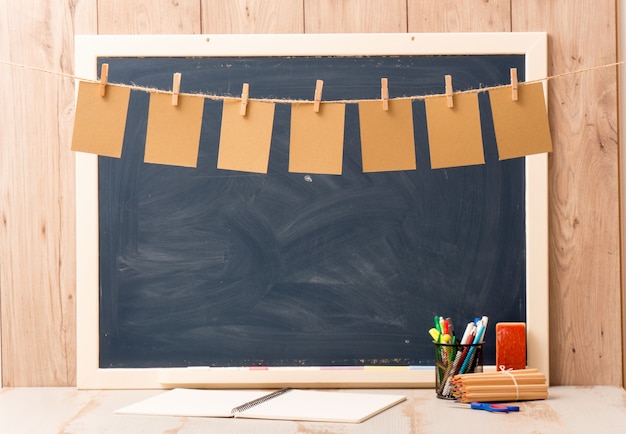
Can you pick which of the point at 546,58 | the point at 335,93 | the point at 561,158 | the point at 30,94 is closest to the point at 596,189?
the point at 561,158

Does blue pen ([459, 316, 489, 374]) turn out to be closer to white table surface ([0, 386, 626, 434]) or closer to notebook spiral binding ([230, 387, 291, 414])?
white table surface ([0, 386, 626, 434])

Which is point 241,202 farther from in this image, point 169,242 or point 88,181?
point 88,181

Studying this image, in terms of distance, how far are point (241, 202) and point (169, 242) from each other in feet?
0.55

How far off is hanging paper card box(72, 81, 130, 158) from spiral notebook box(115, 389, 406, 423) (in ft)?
1.51

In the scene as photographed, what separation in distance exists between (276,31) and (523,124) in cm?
54

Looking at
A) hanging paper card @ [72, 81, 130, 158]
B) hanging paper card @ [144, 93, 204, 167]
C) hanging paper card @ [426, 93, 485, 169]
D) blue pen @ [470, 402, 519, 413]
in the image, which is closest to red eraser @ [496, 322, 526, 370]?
blue pen @ [470, 402, 519, 413]

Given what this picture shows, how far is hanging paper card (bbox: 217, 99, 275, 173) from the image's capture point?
1360 mm

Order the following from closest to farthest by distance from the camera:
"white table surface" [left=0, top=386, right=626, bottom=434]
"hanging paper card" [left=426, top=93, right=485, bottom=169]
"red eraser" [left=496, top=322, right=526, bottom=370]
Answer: "white table surface" [left=0, top=386, right=626, bottom=434]
"hanging paper card" [left=426, top=93, right=485, bottom=169]
"red eraser" [left=496, top=322, right=526, bottom=370]

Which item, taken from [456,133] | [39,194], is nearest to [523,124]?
[456,133]

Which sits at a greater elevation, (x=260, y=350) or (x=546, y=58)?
(x=546, y=58)

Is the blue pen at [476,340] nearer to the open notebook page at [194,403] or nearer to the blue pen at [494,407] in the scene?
the blue pen at [494,407]

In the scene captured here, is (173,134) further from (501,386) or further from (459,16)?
(501,386)

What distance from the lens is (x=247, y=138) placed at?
4.50 ft

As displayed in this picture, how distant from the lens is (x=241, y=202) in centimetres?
156
